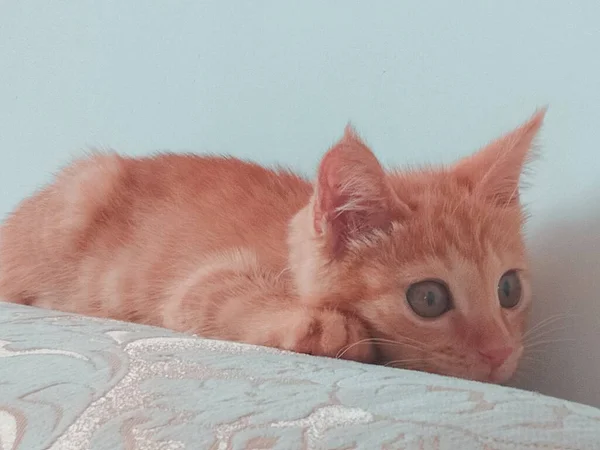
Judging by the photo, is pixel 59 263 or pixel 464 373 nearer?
pixel 464 373

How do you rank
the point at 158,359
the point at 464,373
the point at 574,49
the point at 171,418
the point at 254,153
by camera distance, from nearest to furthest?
the point at 171,418
the point at 158,359
the point at 464,373
the point at 574,49
the point at 254,153

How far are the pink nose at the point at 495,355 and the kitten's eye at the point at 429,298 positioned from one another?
7 cm

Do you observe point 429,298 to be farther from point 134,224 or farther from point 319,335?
point 134,224

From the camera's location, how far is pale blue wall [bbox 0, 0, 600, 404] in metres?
1.02

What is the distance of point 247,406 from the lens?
593mm

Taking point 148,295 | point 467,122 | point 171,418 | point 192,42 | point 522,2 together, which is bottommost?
point 171,418

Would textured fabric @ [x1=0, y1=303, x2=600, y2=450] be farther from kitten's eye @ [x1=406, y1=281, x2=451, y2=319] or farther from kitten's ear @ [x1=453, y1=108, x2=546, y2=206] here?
kitten's ear @ [x1=453, y1=108, x2=546, y2=206]

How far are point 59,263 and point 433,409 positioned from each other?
97 cm

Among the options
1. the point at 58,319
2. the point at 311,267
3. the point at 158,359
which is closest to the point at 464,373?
the point at 311,267

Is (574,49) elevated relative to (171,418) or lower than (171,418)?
elevated

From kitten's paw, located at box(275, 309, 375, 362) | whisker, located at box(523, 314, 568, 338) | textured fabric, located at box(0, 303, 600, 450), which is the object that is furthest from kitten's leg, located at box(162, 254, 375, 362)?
whisker, located at box(523, 314, 568, 338)

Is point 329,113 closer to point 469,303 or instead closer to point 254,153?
point 254,153

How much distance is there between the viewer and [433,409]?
0.59m

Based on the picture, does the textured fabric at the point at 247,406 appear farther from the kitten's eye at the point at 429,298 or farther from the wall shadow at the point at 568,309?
the wall shadow at the point at 568,309
